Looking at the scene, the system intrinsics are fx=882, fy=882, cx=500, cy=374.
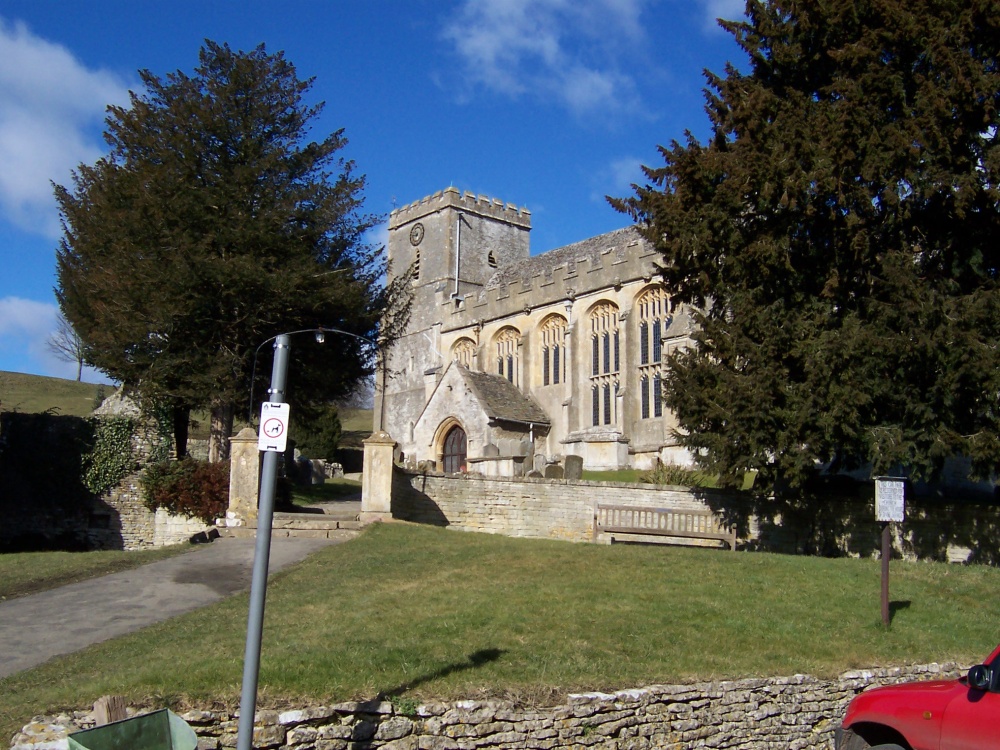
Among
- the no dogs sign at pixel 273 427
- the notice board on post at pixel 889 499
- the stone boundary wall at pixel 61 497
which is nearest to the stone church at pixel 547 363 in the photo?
the stone boundary wall at pixel 61 497

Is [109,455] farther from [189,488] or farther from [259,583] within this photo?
[259,583]

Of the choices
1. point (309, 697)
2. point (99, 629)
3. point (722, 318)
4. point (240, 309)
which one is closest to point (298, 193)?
point (240, 309)

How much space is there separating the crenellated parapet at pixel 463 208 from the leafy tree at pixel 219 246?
2655 cm

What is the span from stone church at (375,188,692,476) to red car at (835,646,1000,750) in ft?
62.2

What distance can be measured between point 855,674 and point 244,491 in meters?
13.0

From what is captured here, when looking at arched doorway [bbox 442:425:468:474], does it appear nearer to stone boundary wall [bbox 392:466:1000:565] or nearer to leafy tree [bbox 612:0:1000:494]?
stone boundary wall [bbox 392:466:1000:565]

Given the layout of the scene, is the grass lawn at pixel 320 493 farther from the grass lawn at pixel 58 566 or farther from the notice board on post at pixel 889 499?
the notice board on post at pixel 889 499

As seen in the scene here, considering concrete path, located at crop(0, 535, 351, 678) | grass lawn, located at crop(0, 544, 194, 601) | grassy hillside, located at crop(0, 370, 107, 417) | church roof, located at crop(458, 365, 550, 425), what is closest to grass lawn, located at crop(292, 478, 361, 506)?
church roof, located at crop(458, 365, 550, 425)

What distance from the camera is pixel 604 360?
36281mm

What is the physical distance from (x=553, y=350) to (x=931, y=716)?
33249 mm

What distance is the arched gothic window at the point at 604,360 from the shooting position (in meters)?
35.7

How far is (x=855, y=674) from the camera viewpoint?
29.7ft

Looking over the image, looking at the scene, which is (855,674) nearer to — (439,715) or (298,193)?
(439,715)

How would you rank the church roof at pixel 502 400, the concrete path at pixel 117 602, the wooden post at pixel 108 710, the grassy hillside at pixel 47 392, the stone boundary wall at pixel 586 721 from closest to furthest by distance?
the wooden post at pixel 108 710 → the stone boundary wall at pixel 586 721 → the concrete path at pixel 117 602 → the church roof at pixel 502 400 → the grassy hillside at pixel 47 392
